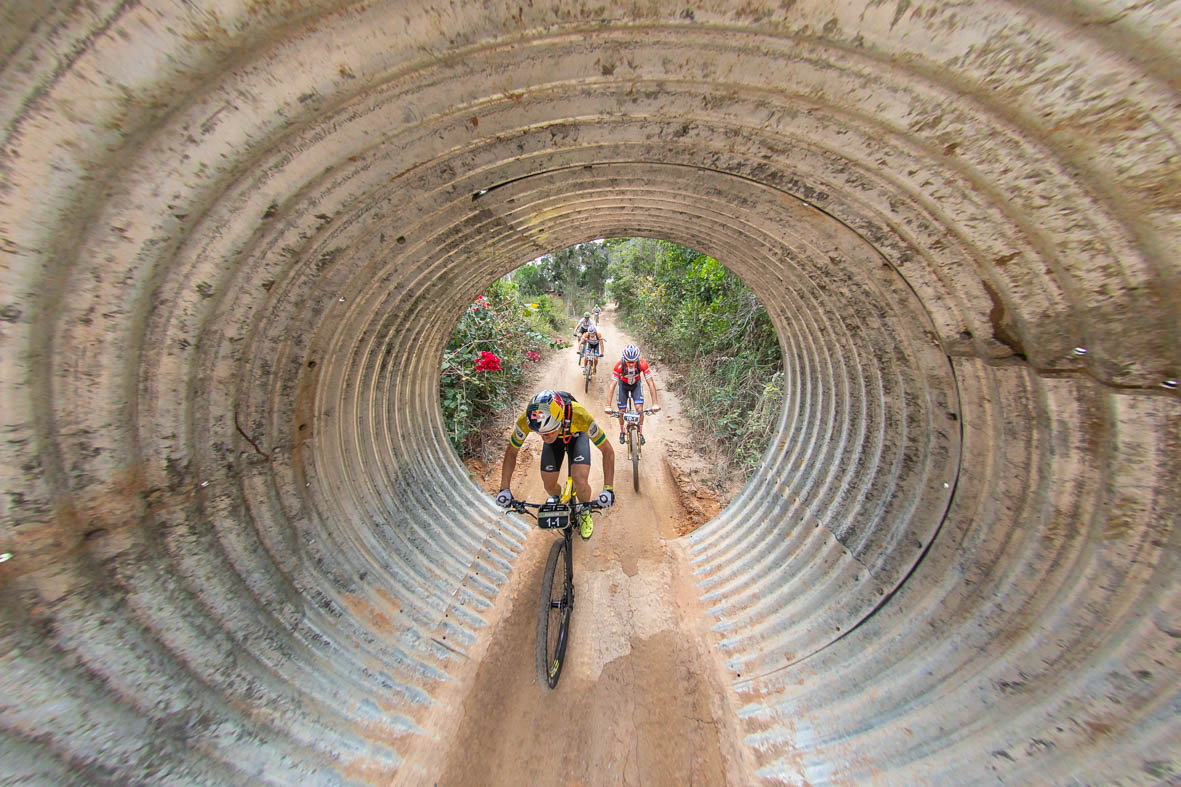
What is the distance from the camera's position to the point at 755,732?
298 cm

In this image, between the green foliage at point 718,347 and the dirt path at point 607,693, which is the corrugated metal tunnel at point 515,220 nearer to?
the dirt path at point 607,693

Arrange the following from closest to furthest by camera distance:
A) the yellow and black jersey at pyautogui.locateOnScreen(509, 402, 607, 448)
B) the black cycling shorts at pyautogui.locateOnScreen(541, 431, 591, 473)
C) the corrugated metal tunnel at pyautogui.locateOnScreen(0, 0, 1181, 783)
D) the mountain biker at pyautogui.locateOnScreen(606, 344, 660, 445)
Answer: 1. the corrugated metal tunnel at pyautogui.locateOnScreen(0, 0, 1181, 783)
2. the yellow and black jersey at pyautogui.locateOnScreen(509, 402, 607, 448)
3. the black cycling shorts at pyautogui.locateOnScreen(541, 431, 591, 473)
4. the mountain biker at pyautogui.locateOnScreen(606, 344, 660, 445)

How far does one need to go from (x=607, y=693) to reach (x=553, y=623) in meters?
0.82

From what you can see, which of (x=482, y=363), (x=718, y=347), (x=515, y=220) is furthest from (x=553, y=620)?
(x=718, y=347)

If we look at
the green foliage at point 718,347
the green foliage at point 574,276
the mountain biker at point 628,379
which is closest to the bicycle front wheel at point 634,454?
the mountain biker at point 628,379

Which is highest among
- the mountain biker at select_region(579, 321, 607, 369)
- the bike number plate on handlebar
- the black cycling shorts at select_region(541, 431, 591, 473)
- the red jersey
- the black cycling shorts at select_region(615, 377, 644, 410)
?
the mountain biker at select_region(579, 321, 607, 369)

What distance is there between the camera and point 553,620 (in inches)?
154

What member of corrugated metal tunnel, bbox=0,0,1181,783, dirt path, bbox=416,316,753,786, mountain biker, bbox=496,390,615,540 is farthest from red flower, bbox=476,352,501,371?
corrugated metal tunnel, bbox=0,0,1181,783

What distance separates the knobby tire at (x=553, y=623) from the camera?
3.36m

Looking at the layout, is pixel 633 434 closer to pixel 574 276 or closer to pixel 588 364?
pixel 588 364

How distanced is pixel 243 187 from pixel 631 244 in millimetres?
13683

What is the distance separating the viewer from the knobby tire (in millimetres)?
3359

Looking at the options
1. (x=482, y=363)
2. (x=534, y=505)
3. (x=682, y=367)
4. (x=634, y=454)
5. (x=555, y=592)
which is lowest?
(x=555, y=592)

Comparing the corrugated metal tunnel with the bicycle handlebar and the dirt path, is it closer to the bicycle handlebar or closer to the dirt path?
the dirt path
